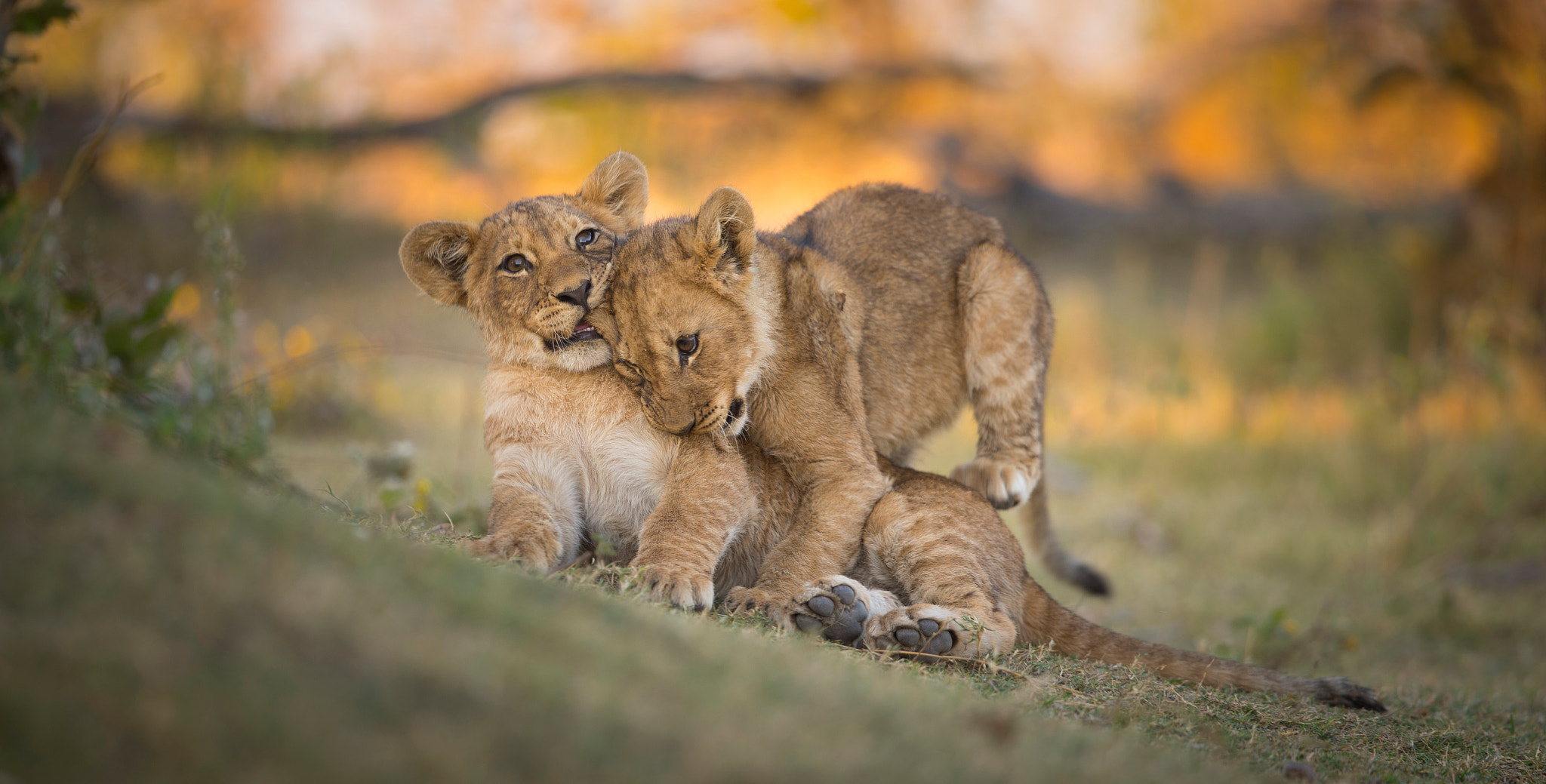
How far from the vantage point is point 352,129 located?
450 inches

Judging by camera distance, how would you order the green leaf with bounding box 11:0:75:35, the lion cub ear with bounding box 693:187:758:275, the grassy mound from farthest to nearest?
the lion cub ear with bounding box 693:187:758:275
the green leaf with bounding box 11:0:75:35
the grassy mound

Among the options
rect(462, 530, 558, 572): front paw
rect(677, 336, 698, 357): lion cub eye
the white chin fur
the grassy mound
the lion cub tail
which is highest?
rect(677, 336, 698, 357): lion cub eye

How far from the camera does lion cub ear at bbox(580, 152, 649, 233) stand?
4465 millimetres

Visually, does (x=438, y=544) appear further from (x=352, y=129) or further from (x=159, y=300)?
(x=352, y=129)

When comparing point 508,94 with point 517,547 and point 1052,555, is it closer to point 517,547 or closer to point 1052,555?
point 1052,555

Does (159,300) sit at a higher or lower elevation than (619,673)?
higher

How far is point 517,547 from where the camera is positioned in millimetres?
3266

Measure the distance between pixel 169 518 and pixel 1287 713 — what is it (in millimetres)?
3067

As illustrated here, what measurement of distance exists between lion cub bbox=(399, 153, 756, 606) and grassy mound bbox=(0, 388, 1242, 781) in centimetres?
144

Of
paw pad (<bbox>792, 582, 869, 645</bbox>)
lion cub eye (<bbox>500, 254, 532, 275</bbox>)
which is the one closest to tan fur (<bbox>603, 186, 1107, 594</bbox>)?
lion cub eye (<bbox>500, 254, 532, 275</bbox>)

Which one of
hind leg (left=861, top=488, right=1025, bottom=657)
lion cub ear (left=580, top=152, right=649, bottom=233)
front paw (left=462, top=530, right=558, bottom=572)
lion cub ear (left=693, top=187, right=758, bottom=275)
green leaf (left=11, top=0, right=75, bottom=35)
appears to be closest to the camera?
front paw (left=462, top=530, right=558, bottom=572)

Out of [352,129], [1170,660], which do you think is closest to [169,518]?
[1170,660]

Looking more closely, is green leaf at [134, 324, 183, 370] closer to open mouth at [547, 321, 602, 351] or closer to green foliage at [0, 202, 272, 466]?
green foliage at [0, 202, 272, 466]

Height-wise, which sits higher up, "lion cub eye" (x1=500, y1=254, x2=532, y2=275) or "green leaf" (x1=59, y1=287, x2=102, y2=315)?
"lion cub eye" (x1=500, y1=254, x2=532, y2=275)
